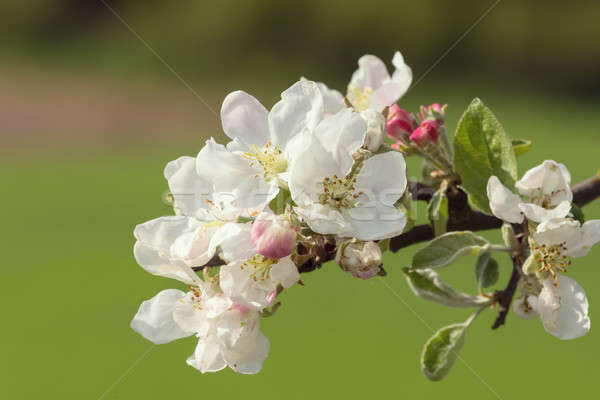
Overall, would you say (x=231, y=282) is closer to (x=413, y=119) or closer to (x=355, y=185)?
(x=355, y=185)

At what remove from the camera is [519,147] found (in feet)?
2.94

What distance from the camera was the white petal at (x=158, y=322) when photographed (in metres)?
0.76

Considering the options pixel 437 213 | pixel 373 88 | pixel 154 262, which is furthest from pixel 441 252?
pixel 373 88

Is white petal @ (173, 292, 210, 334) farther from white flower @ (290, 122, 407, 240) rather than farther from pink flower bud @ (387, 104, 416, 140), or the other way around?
pink flower bud @ (387, 104, 416, 140)

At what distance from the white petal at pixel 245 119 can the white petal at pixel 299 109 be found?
0.02 meters

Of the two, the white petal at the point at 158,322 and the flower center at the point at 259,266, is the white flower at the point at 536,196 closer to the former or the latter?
the flower center at the point at 259,266

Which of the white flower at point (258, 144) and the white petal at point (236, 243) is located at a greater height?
the white flower at point (258, 144)

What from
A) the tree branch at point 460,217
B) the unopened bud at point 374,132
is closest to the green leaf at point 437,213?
the tree branch at point 460,217

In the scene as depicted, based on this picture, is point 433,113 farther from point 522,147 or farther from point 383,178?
point 383,178

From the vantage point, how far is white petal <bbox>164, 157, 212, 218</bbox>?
2.37 ft

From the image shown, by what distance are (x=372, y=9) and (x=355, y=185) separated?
9.71m

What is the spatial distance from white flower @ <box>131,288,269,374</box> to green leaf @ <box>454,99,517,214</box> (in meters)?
0.27

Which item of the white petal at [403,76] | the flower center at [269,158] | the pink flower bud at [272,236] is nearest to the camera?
the pink flower bud at [272,236]

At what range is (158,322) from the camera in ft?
2.50
